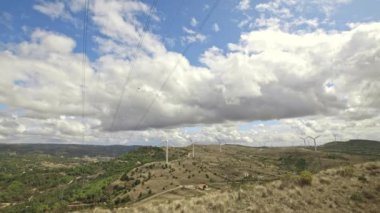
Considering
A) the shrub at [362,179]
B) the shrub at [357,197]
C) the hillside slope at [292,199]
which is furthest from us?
the shrub at [362,179]

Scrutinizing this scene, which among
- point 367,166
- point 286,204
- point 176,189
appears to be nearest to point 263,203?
point 286,204

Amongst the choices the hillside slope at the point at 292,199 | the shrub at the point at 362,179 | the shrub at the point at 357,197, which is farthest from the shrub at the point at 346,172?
the shrub at the point at 357,197

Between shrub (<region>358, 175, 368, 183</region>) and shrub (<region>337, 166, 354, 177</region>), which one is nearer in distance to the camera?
shrub (<region>358, 175, 368, 183</region>)

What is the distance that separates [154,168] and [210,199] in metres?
167

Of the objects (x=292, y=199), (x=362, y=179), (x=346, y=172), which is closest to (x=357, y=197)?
(x=362, y=179)

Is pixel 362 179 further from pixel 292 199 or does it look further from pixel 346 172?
pixel 292 199

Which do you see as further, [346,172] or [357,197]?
[346,172]

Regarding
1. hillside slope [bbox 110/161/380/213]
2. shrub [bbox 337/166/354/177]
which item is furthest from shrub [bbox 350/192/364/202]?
shrub [bbox 337/166/354/177]

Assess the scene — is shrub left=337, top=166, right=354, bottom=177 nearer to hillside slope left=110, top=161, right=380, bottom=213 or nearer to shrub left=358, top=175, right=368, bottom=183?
shrub left=358, top=175, right=368, bottom=183

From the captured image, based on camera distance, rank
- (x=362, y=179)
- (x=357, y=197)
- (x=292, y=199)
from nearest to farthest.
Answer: (x=292, y=199), (x=357, y=197), (x=362, y=179)

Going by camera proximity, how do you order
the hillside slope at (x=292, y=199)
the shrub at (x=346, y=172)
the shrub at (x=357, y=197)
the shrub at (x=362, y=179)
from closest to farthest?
the hillside slope at (x=292, y=199)
the shrub at (x=357, y=197)
the shrub at (x=362, y=179)
the shrub at (x=346, y=172)

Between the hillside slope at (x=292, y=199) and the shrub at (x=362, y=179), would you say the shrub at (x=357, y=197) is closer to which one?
the hillside slope at (x=292, y=199)

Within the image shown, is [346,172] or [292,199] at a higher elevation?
[346,172]

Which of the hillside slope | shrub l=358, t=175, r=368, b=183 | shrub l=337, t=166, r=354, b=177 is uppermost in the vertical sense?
shrub l=337, t=166, r=354, b=177
